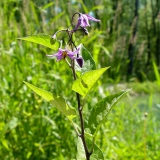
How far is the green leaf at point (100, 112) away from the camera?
0.68 metres

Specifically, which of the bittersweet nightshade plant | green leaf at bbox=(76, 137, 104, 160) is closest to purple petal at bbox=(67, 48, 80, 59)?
the bittersweet nightshade plant

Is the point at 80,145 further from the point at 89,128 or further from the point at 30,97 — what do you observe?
the point at 30,97

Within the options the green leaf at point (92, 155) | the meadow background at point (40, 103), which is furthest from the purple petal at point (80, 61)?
the meadow background at point (40, 103)

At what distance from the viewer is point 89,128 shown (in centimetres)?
73

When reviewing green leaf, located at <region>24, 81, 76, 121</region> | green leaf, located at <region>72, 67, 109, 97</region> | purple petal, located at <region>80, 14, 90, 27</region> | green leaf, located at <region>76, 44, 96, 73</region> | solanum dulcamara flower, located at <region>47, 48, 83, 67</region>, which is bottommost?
green leaf, located at <region>24, 81, 76, 121</region>

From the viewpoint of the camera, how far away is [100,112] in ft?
2.31

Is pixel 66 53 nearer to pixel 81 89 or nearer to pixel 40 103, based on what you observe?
pixel 81 89

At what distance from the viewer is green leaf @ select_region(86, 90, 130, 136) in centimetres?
68

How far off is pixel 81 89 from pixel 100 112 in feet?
0.27

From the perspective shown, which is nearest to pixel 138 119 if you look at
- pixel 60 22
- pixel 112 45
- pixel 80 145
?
pixel 112 45

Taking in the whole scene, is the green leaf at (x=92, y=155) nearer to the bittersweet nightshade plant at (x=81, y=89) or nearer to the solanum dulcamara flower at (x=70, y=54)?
the bittersweet nightshade plant at (x=81, y=89)

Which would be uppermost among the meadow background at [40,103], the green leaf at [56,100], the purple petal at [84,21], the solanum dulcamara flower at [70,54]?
the purple petal at [84,21]

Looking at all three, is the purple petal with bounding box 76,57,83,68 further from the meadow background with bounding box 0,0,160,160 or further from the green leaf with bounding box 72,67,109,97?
A: the meadow background with bounding box 0,0,160,160

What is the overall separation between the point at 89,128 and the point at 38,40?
0.75 feet
